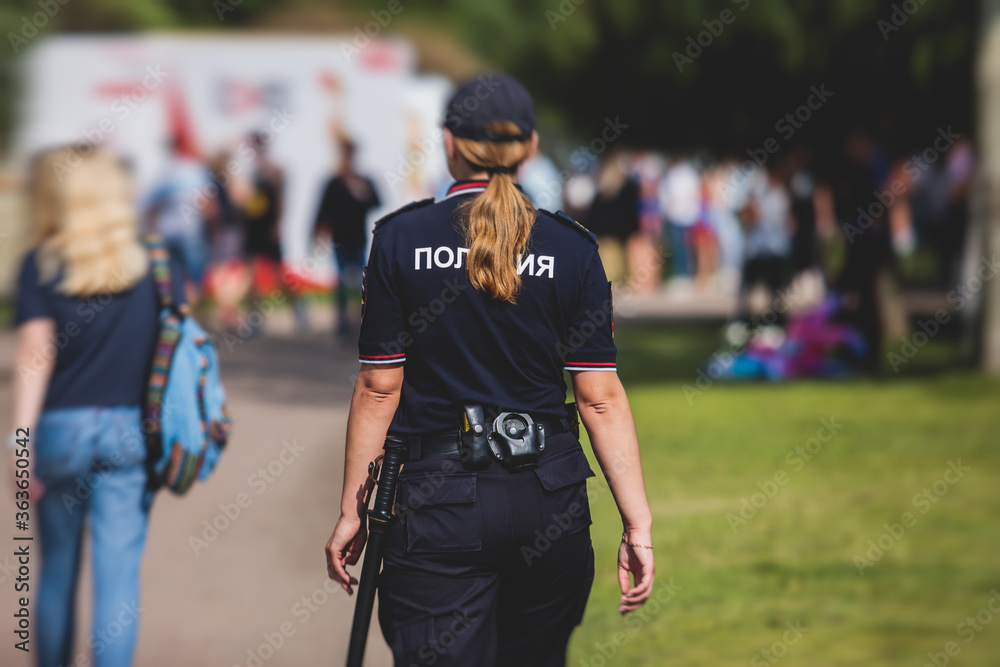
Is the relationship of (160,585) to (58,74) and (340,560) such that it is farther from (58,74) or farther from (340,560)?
(58,74)

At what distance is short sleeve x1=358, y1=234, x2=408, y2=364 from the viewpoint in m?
2.93

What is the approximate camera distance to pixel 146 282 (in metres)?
4.14

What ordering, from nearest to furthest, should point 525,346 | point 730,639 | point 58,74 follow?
point 525,346 → point 730,639 → point 58,74

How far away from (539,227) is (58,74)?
18259mm

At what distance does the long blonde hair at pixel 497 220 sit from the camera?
9.40ft

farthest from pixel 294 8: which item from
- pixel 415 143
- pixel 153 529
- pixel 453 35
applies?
pixel 153 529
